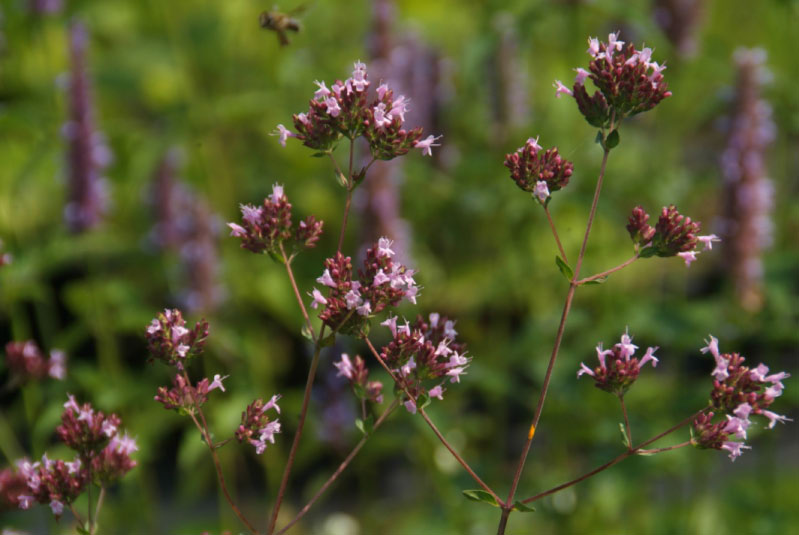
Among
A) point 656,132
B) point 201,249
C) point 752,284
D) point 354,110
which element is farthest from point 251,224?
point 656,132

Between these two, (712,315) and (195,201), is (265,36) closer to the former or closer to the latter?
(195,201)

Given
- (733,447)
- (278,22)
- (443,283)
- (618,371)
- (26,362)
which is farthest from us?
(443,283)

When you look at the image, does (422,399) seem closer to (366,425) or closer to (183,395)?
(366,425)

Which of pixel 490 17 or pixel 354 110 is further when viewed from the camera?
pixel 490 17

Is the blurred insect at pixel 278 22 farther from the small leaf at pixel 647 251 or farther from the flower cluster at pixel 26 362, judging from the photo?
the small leaf at pixel 647 251

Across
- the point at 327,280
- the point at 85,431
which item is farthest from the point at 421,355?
the point at 85,431


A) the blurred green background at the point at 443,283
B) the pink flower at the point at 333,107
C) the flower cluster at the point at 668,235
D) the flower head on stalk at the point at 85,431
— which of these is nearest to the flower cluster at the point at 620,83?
the flower cluster at the point at 668,235
